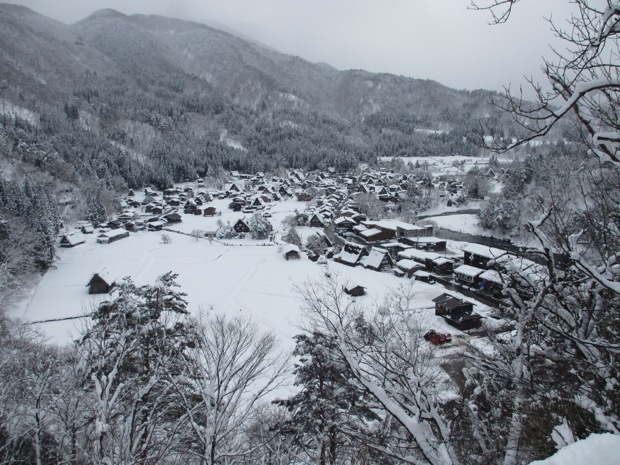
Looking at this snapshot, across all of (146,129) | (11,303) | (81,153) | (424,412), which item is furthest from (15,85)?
(424,412)

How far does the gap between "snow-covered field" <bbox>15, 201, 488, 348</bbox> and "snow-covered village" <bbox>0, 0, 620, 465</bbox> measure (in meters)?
0.25

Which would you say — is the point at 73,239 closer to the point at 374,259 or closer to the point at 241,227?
the point at 241,227

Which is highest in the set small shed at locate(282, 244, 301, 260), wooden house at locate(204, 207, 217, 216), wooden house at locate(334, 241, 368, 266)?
wooden house at locate(334, 241, 368, 266)

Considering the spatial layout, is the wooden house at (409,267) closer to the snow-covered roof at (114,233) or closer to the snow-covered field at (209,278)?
the snow-covered field at (209,278)

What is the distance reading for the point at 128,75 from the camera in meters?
142

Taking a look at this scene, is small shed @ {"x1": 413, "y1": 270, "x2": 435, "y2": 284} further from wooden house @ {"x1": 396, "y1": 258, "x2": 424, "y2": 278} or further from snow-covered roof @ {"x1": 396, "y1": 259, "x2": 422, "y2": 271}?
snow-covered roof @ {"x1": 396, "y1": 259, "x2": 422, "y2": 271}

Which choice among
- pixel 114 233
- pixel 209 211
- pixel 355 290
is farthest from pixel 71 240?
pixel 355 290

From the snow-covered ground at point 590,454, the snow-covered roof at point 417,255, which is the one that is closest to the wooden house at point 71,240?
the snow-covered roof at point 417,255

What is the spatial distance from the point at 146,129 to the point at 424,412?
360 feet

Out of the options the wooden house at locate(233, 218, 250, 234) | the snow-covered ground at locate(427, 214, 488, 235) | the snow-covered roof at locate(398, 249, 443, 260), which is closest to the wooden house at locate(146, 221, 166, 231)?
the wooden house at locate(233, 218, 250, 234)

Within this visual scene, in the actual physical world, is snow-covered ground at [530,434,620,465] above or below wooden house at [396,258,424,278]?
above

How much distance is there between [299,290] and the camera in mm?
5688

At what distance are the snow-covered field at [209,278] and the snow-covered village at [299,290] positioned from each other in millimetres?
250

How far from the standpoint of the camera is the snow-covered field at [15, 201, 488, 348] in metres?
17.2
